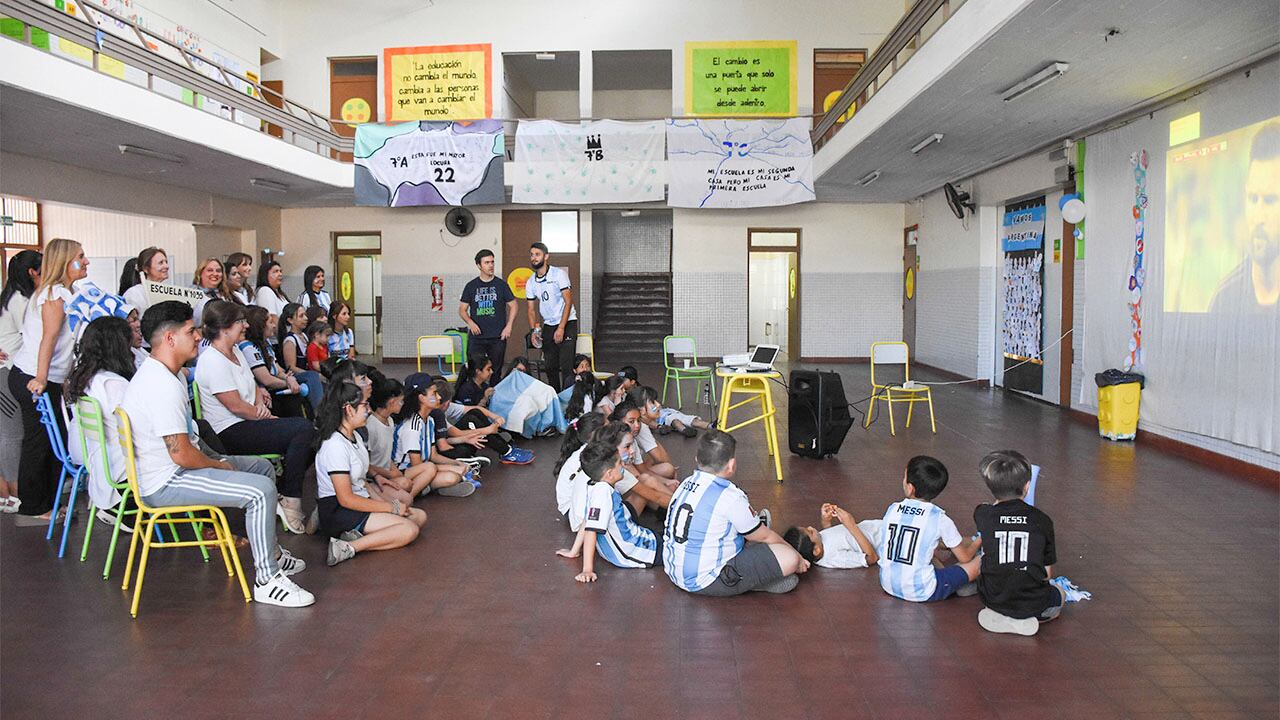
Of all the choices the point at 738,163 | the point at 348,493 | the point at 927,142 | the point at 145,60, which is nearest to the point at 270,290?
the point at 145,60

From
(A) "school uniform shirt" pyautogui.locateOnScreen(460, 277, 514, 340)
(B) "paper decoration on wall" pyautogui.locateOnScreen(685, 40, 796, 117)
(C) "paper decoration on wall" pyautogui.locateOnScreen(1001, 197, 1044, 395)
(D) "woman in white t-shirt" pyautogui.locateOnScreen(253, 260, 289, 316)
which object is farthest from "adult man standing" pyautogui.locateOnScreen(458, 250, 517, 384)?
(B) "paper decoration on wall" pyautogui.locateOnScreen(685, 40, 796, 117)

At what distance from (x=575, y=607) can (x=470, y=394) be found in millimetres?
3797

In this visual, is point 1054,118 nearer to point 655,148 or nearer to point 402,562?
point 655,148

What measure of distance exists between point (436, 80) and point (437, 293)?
3496mm

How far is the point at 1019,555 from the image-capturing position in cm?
327

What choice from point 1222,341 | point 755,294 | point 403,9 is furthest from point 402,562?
point 755,294

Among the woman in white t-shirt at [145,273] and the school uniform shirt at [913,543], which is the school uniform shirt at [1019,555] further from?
the woman in white t-shirt at [145,273]

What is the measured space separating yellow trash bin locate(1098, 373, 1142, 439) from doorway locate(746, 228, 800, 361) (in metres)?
7.80

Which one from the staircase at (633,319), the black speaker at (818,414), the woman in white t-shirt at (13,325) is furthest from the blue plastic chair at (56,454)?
the staircase at (633,319)

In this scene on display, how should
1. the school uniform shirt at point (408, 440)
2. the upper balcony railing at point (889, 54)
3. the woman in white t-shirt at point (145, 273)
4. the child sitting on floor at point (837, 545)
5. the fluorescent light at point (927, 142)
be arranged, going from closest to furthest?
the child sitting on floor at point (837, 545), the woman in white t-shirt at point (145, 273), the school uniform shirt at point (408, 440), the upper balcony railing at point (889, 54), the fluorescent light at point (927, 142)

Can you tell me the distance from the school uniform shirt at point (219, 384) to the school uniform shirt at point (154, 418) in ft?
3.15

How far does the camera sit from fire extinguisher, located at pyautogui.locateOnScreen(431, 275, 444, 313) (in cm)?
1484

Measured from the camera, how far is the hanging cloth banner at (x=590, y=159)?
12594 mm

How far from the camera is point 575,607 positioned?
11.8 ft
